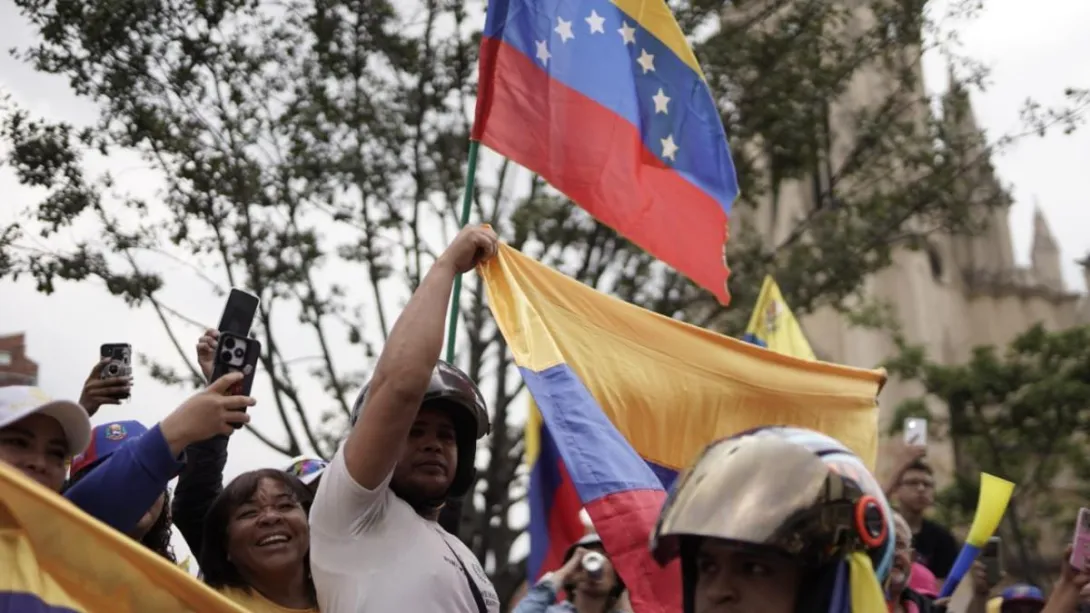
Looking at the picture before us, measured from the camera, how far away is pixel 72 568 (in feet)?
10.7

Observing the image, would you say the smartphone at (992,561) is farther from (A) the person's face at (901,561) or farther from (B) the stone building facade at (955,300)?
(B) the stone building facade at (955,300)

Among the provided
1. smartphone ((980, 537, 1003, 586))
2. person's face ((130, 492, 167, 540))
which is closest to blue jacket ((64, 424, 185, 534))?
person's face ((130, 492, 167, 540))

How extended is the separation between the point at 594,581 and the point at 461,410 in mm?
1460

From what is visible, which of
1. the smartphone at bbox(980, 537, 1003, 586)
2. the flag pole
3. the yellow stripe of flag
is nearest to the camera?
the flag pole

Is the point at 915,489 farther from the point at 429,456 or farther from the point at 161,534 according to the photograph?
the point at 161,534

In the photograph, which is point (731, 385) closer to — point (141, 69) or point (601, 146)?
point (601, 146)

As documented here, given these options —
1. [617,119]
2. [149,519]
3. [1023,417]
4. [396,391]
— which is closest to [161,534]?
[149,519]

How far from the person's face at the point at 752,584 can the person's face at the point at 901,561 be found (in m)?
1.68

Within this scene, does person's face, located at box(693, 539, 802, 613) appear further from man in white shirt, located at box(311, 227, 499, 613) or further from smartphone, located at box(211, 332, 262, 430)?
smartphone, located at box(211, 332, 262, 430)

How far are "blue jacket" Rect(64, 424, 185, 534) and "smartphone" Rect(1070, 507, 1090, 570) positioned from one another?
3.21m

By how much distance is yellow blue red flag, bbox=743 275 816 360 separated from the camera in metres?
9.39

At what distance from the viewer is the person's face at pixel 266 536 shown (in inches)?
184

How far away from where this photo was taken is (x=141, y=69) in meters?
12.6

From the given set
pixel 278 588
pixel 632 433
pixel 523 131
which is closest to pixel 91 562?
pixel 278 588
